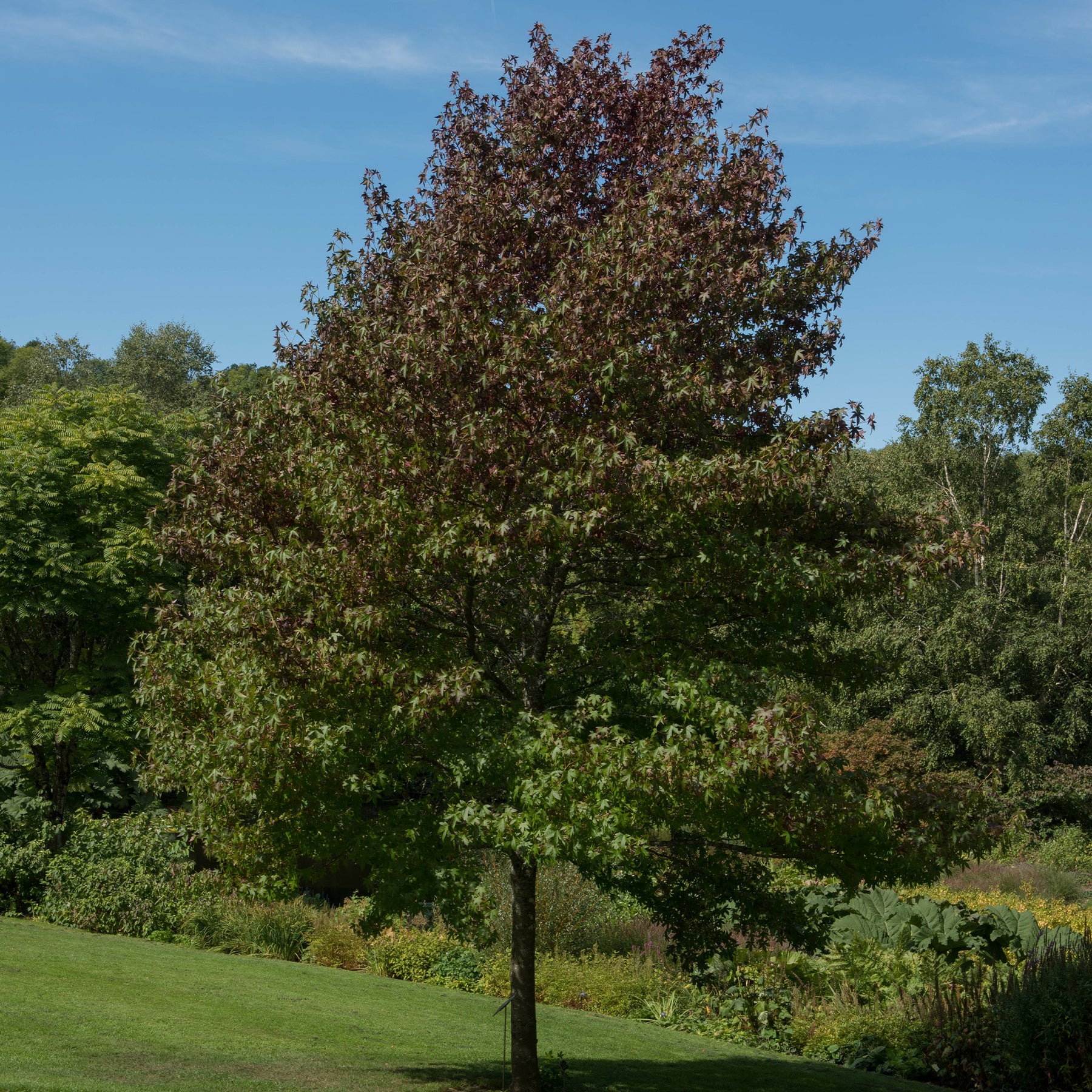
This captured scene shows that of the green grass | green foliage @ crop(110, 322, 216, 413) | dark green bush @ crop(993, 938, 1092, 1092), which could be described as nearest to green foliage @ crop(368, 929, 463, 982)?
the green grass

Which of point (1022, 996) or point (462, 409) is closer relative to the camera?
point (462, 409)

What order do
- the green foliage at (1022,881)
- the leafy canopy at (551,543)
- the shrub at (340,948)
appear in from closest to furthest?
1. the leafy canopy at (551,543)
2. the shrub at (340,948)
3. the green foliage at (1022,881)

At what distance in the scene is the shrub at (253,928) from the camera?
19141 mm

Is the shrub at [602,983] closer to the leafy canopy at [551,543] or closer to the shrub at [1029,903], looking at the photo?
the shrub at [1029,903]

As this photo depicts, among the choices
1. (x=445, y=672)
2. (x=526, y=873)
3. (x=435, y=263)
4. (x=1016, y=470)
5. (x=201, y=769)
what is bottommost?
(x=526, y=873)

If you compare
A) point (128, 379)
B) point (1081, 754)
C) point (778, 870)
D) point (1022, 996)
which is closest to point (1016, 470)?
point (1081, 754)

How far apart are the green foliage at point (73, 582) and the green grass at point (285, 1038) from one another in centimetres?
716

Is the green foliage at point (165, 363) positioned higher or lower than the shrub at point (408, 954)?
higher

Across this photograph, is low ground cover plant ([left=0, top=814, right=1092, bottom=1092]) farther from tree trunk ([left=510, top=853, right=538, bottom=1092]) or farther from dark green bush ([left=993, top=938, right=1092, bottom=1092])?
tree trunk ([left=510, top=853, right=538, bottom=1092])

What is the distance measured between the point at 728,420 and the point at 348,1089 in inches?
272

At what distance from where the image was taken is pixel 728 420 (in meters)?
8.12

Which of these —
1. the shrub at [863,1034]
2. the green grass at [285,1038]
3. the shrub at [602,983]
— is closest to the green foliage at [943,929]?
the shrub at [863,1034]

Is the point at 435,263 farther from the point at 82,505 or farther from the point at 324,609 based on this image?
the point at 82,505

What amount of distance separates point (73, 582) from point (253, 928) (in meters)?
8.17
